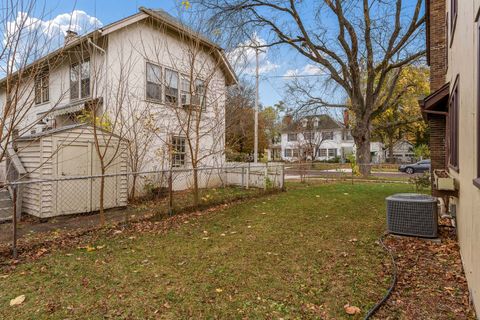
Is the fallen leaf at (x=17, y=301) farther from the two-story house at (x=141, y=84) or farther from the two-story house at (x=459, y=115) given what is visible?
the two-story house at (x=141, y=84)

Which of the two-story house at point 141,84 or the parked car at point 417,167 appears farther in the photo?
the parked car at point 417,167

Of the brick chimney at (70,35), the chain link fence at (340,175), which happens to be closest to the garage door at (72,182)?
the brick chimney at (70,35)

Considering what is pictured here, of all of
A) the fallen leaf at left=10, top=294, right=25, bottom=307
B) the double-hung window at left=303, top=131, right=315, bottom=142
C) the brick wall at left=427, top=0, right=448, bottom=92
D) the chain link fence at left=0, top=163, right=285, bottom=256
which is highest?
the brick wall at left=427, top=0, right=448, bottom=92

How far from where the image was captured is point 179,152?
38.5ft

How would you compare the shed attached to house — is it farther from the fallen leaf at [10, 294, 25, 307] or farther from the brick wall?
the brick wall

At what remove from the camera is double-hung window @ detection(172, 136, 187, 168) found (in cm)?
1177

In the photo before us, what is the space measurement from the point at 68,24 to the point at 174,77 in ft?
23.3

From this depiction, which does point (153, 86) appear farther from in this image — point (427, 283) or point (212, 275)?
point (427, 283)

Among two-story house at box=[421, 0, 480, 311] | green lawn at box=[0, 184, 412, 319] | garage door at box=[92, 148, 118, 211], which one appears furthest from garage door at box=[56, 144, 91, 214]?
two-story house at box=[421, 0, 480, 311]

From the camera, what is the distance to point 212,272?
12.9ft

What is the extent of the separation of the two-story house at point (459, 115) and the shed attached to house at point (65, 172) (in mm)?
6531

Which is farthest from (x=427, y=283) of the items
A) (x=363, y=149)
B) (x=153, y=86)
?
(x=363, y=149)

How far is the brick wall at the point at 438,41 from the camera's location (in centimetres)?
912

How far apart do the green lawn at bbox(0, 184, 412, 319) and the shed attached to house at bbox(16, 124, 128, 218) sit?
8.83 feet
